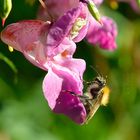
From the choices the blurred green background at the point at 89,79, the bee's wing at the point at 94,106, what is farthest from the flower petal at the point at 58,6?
the blurred green background at the point at 89,79

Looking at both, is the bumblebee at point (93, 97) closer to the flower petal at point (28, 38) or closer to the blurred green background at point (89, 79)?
the flower petal at point (28, 38)

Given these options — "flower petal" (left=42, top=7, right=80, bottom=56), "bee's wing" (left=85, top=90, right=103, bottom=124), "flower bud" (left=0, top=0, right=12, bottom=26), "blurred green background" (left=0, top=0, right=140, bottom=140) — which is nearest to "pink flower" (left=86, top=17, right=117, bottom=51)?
"bee's wing" (left=85, top=90, right=103, bottom=124)

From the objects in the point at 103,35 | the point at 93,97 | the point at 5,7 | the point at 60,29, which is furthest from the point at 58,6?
the point at 103,35

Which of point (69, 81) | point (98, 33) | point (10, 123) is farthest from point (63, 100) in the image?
point (10, 123)

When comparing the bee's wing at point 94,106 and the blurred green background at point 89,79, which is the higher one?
the bee's wing at point 94,106

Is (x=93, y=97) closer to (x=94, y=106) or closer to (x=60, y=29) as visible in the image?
(x=94, y=106)

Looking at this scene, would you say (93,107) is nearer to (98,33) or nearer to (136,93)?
(98,33)

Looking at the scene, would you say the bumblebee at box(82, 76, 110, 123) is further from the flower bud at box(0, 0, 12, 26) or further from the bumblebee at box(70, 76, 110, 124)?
the flower bud at box(0, 0, 12, 26)

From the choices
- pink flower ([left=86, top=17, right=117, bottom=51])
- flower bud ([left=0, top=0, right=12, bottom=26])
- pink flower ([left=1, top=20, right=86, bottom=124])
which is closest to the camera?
flower bud ([left=0, top=0, right=12, bottom=26])
